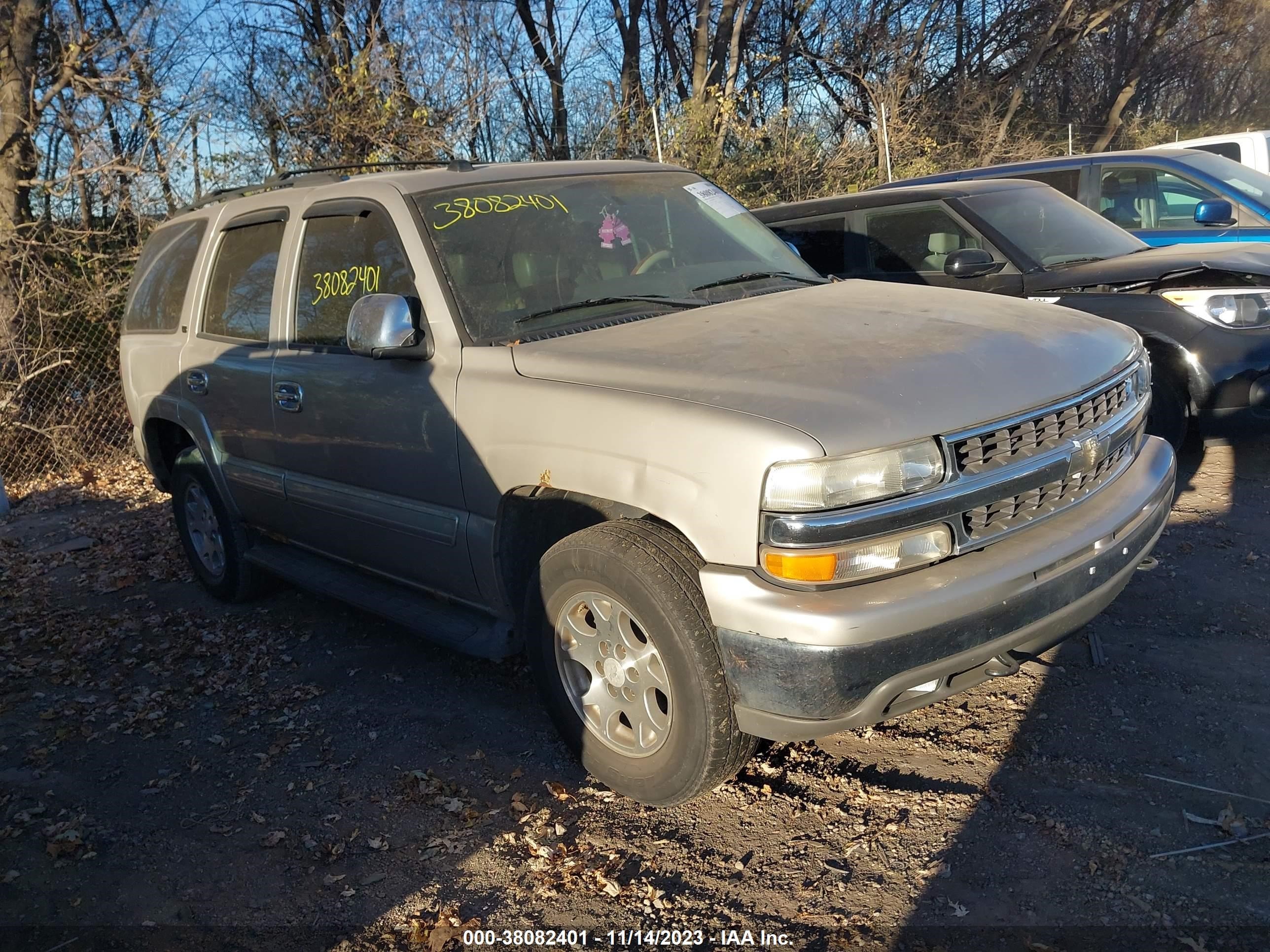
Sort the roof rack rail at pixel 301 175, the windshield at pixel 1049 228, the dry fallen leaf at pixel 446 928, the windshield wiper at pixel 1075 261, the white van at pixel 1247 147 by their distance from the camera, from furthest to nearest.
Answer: the white van at pixel 1247 147 → the windshield at pixel 1049 228 → the windshield wiper at pixel 1075 261 → the roof rack rail at pixel 301 175 → the dry fallen leaf at pixel 446 928

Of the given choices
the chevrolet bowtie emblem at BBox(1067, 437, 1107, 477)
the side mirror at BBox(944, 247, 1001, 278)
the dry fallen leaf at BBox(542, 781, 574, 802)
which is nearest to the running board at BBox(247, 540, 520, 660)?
the dry fallen leaf at BBox(542, 781, 574, 802)

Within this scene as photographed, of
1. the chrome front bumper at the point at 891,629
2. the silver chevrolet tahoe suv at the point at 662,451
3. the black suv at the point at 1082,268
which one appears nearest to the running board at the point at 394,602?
the silver chevrolet tahoe suv at the point at 662,451

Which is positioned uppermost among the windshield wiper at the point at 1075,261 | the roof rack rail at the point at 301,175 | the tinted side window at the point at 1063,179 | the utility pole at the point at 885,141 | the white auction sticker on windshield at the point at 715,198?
the utility pole at the point at 885,141

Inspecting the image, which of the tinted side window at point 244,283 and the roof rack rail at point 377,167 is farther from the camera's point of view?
the tinted side window at point 244,283

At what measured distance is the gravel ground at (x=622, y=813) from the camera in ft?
9.30

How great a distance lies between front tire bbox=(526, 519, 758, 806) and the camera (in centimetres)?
299

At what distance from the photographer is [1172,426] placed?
6.03 meters

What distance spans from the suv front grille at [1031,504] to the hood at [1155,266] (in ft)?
10.2

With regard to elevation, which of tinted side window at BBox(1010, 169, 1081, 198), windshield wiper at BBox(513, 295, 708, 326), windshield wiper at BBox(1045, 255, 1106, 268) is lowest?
windshield wiper at BBox(1045, 255, 1106, 268)

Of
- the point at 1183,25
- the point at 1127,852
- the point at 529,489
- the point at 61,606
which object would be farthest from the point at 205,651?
the point at 1183,25

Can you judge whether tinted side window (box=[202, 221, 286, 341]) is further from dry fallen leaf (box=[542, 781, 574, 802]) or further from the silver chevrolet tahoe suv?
dry fallen leaf (box=[542, 781, 574, 802])

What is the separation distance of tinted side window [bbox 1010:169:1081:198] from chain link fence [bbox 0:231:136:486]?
7.66 metres

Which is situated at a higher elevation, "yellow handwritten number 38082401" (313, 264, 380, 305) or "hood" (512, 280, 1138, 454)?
"yellow handwritten number 38082401" (313, 264, 380, 305)

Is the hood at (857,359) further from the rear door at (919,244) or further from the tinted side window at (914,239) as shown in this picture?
the tinted side window at (914,239)
